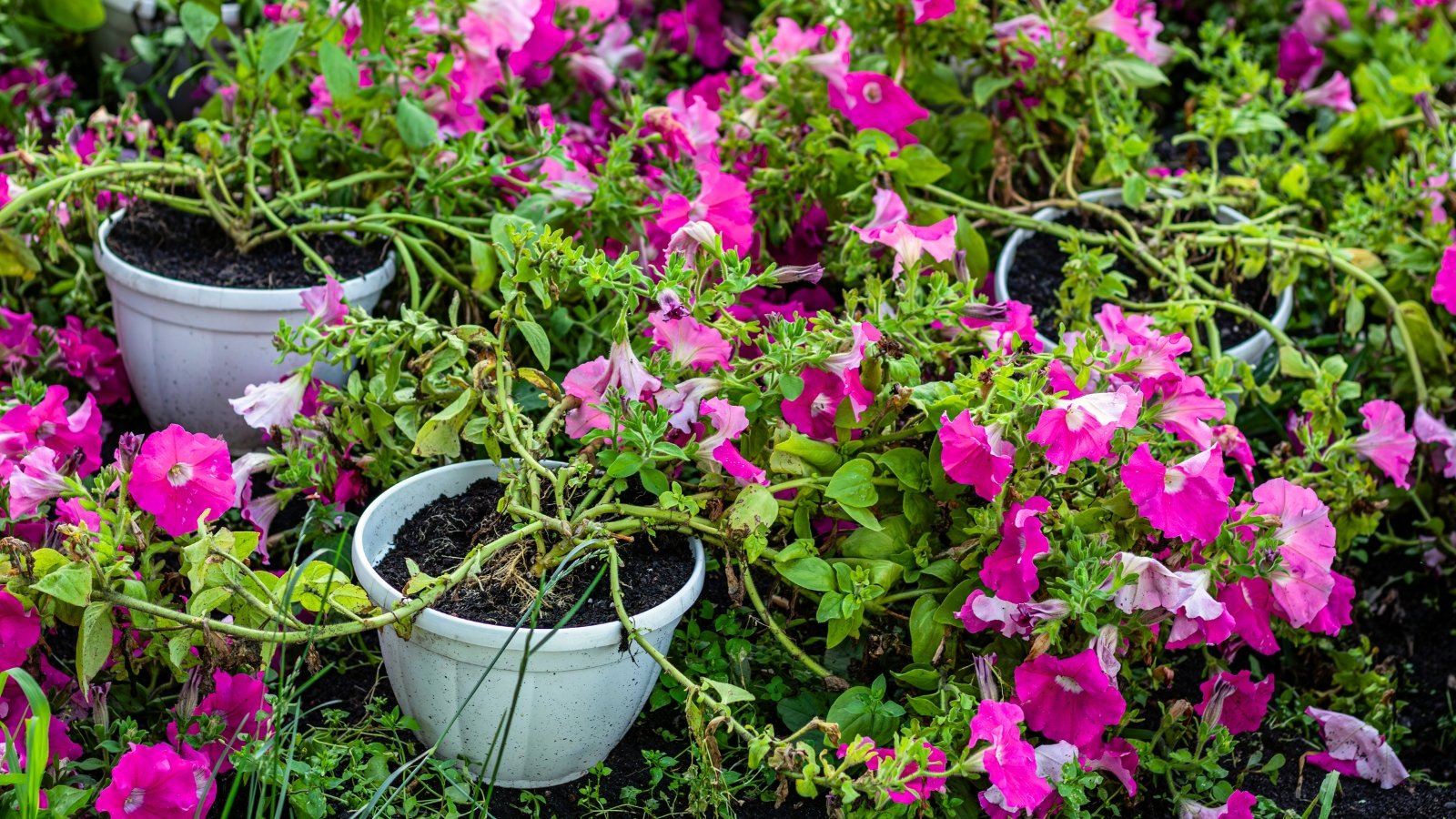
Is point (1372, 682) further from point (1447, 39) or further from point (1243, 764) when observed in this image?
point (1447, 39)

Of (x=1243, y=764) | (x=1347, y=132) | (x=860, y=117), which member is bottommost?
(x=1243, y=764)

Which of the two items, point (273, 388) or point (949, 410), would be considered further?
point (273, 388)

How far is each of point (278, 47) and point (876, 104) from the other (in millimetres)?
814

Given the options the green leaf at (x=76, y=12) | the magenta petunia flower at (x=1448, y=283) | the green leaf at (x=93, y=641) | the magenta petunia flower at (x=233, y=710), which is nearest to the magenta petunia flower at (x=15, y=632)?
the green leaf at (x=93, y=641)

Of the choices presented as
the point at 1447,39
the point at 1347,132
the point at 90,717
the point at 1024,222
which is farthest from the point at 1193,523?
the point at 1447,39

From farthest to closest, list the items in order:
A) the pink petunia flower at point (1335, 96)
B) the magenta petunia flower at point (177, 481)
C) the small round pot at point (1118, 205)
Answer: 1. the pink petunia flower at point (1335, 96)
2. the small round pot at point (1118, 205)
3. the magenta petunia flower at point (177, 481)

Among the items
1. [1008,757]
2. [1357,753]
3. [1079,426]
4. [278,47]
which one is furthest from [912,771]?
[278,47]

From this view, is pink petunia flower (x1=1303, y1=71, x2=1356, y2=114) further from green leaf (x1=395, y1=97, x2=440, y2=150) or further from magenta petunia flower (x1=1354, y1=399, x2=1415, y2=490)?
green leaf (x1=395, y1=97, x2=440, y2=150)

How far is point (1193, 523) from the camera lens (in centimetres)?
135

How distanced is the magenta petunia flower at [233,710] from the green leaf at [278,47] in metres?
0.86

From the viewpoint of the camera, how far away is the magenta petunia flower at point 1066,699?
52.9 inches

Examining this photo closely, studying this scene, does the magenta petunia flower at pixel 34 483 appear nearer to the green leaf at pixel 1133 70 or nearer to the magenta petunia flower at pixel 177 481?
the magenta petunia flower at pixel 177 481

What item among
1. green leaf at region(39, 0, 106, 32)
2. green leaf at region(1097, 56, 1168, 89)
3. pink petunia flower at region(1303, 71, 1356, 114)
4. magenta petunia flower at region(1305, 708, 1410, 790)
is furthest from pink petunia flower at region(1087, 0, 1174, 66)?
green leaf at region(39, 0, 106, 32)

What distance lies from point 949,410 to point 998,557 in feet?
0.50
